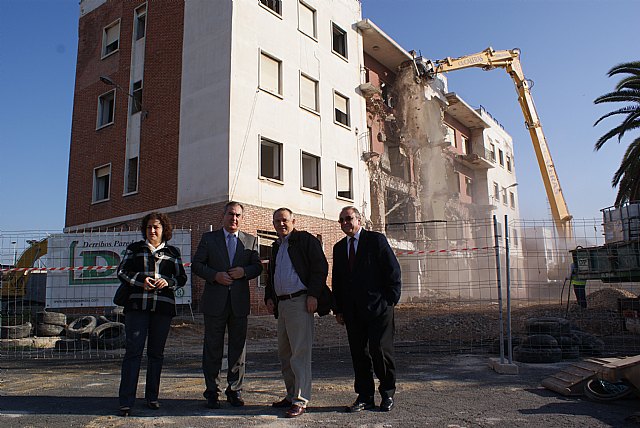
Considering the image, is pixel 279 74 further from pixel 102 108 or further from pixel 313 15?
pixel 102 108

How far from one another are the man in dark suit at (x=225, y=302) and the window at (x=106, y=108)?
1791cm

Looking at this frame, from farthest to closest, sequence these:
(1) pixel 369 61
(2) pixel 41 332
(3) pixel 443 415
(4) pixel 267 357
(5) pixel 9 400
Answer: (1) pixel 369 61, (2) pixel 41 332, (4) pixel 267 357, (5) pixel 9 400, (3) pixel 443 415

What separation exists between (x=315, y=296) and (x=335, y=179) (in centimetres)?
1577

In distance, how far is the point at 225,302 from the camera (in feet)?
15.7

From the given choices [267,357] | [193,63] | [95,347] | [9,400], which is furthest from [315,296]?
[193,63]

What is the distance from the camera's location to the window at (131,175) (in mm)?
18875

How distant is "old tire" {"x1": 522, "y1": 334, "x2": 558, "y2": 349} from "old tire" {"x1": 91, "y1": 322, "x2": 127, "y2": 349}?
307 inches

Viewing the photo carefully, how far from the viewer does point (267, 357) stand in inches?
337

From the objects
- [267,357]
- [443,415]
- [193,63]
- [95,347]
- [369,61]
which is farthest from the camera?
[369,61]

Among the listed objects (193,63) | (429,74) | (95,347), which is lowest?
(95,347)

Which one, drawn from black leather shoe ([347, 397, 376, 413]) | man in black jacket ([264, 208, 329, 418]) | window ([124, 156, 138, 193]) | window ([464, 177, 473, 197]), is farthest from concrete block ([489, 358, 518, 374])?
window ([464, 177, 473, 197])

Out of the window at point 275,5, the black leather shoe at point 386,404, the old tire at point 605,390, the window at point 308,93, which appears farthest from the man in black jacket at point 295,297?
the window at point 275,5

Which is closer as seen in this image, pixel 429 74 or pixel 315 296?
pixel 315 296

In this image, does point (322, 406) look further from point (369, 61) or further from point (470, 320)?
point (369, 61)
